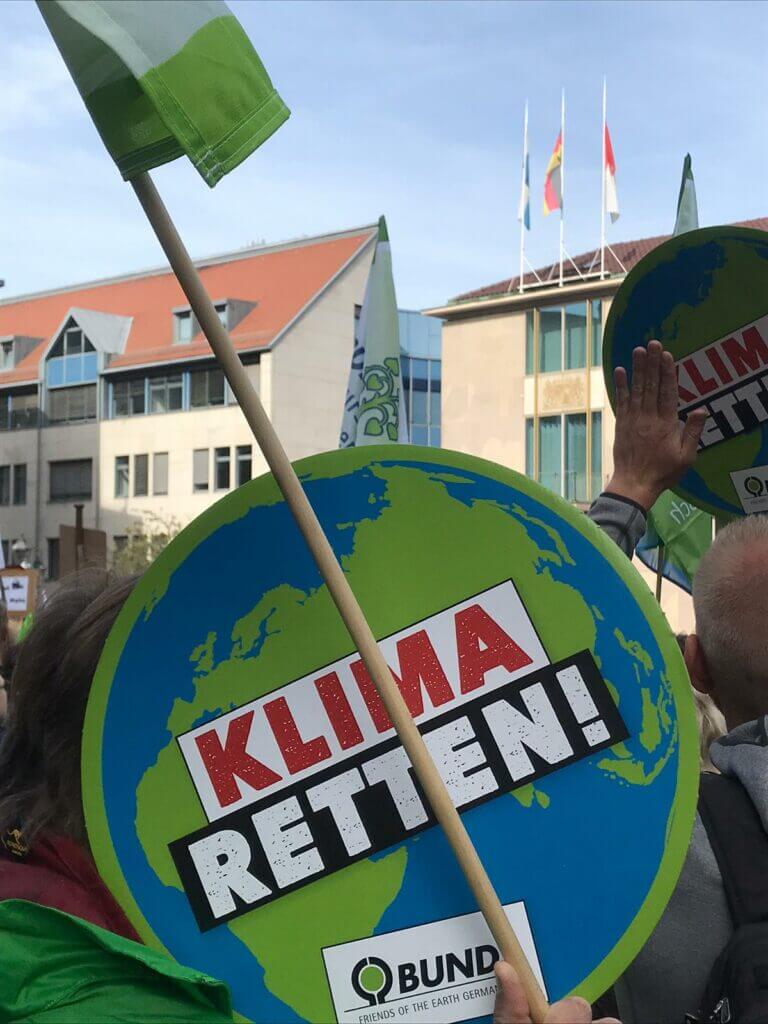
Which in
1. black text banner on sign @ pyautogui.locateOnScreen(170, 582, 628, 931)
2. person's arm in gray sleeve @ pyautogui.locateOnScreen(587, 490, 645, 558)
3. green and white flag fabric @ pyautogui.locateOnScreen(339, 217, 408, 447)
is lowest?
black text banner on sign @ pyautogui.locateOnScreen(170, 582, 628, 931)

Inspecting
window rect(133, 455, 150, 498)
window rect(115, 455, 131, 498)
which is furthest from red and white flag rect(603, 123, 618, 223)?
window rect(115, 455, 131, 498)

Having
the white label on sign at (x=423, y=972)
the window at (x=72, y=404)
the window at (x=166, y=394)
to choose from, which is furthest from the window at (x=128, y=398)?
the white label on sign at (x=423, y=972)

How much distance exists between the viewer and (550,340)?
30406mm

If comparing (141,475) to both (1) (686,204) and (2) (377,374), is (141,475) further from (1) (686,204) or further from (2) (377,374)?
(1) (686,204)

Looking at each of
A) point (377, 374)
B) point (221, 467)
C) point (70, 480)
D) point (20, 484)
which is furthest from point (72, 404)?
point (377, 374)

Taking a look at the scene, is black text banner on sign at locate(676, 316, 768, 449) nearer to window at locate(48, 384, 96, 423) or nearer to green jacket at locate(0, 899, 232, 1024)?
green jacket at locate(0, 899, 232, 1024)

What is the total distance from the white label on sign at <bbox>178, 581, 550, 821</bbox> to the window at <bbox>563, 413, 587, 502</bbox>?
28747 millimetres

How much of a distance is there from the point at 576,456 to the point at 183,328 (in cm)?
1621

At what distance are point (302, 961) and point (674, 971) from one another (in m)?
0.50

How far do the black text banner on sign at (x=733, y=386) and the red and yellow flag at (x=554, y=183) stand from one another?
91.5 ft

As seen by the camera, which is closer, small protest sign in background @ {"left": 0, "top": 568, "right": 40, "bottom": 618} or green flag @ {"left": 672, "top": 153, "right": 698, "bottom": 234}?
green flag @ {"left": 672, "top": 153, "right": 698, "bottom": 234}

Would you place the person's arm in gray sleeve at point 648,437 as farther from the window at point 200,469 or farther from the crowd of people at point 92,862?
the window at point 200,469

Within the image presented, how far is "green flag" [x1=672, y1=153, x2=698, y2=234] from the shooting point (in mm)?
4582

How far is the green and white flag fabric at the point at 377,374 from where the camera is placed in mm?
5863
